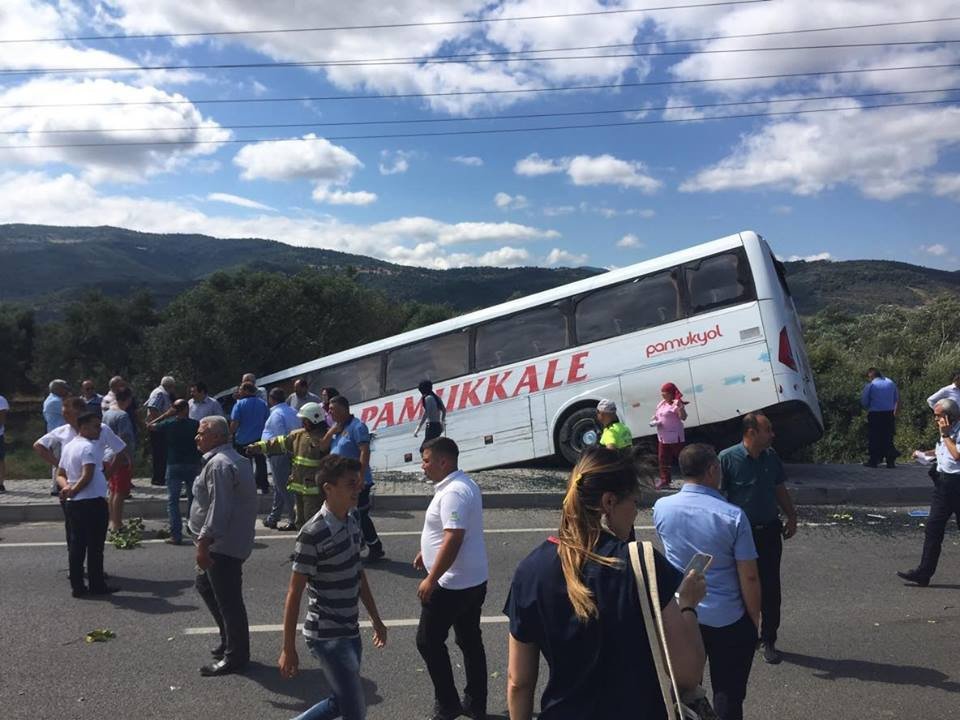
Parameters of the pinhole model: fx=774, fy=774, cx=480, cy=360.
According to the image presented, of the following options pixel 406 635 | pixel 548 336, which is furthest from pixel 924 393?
pixel 406 635

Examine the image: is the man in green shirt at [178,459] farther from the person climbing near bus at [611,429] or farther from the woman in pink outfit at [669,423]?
the woman in pink outfit at [669,423]

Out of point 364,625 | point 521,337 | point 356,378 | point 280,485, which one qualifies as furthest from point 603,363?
point 364,625

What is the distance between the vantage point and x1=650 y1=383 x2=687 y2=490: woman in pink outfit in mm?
11266

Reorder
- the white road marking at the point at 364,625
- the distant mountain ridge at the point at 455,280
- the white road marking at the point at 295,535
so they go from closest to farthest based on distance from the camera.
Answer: the white road marking at the point at 364,625 < the white road marking at the point at 295,535 < the distant mountain ridge at the point at 455,280

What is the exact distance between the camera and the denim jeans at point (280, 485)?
9625 mm

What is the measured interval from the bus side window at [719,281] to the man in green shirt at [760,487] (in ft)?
23.1

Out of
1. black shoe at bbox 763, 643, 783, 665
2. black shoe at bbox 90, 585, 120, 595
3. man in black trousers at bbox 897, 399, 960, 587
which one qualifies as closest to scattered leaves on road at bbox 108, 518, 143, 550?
black shoe at bbox 90, 585, 120, 595

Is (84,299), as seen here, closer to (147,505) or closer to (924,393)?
(147,505)

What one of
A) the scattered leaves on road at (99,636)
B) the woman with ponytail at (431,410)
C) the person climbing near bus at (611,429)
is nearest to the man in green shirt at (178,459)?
the scattered leaves on road at (99,636)

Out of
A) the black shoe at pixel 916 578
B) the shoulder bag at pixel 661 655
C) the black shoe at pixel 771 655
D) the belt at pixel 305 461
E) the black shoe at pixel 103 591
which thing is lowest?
the black shoe at pixel 771 655

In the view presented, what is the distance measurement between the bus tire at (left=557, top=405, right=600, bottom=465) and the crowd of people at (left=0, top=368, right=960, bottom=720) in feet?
12.5

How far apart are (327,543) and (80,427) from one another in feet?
13.9

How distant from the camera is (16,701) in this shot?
16.0 feet

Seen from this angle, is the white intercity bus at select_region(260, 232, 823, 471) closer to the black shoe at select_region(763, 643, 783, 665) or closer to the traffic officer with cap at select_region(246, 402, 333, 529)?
the traffic officer with cap at select_region(246, 402, 333, 529)
